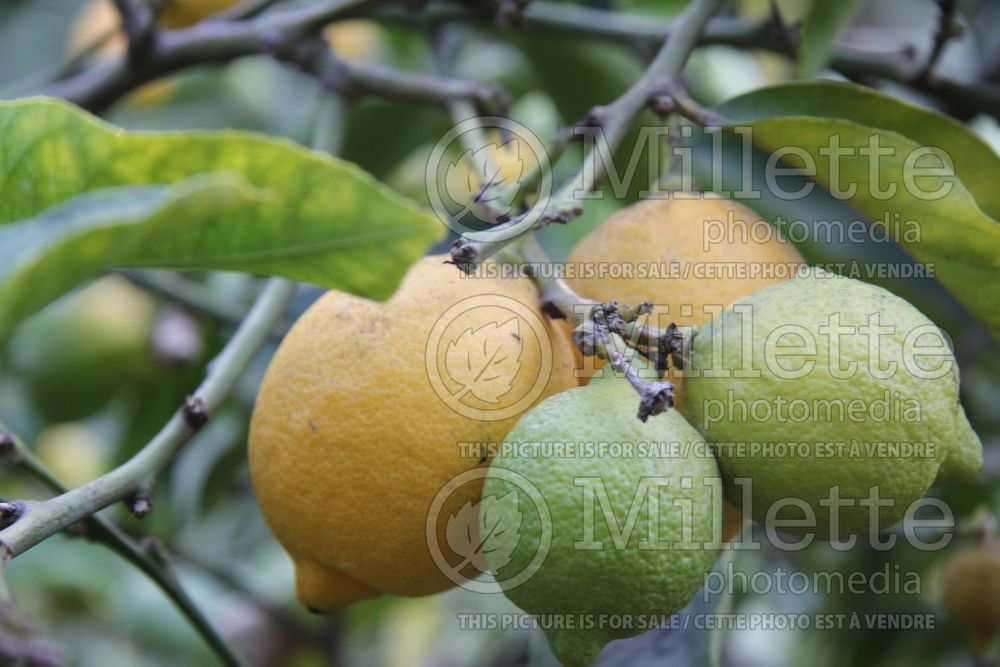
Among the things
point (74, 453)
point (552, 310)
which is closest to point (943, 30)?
point (552, 310)

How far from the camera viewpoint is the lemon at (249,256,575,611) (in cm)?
78

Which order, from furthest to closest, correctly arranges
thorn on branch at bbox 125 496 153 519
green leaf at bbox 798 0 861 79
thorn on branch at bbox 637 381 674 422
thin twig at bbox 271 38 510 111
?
thin twig at bbox 271 38 510 111 < green leaf at bbox 798 0 861 79 < thorn on branch at bbox 125 496 153 519 < thorn on branch at bbox 637 381 674 422

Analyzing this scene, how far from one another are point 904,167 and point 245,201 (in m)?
0.57

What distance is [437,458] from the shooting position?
2.55 ft

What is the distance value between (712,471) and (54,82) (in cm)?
119

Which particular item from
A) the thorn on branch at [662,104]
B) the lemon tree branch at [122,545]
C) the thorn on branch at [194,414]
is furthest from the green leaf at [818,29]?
the lemon tree branch at [122,545]

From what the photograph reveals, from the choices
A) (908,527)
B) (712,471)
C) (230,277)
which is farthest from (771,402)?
(230,277)

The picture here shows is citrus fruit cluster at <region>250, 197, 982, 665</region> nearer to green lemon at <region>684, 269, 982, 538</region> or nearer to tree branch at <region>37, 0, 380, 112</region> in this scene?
green lemon at <region>684, 269, 982, 538</region>

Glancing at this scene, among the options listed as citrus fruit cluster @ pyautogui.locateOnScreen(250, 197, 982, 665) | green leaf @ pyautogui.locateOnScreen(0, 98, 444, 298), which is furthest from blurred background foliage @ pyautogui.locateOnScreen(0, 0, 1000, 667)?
green leaf @ pyautogui.locateOnScreen(0, 98, 444, 298)

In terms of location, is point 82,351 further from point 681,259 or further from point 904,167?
point 904,167

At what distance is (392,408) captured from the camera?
0.78m

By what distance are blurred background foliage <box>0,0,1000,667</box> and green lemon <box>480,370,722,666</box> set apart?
561mm

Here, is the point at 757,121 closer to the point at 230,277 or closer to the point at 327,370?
the point at 327,370

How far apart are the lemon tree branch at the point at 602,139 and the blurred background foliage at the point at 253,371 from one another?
0.20m
